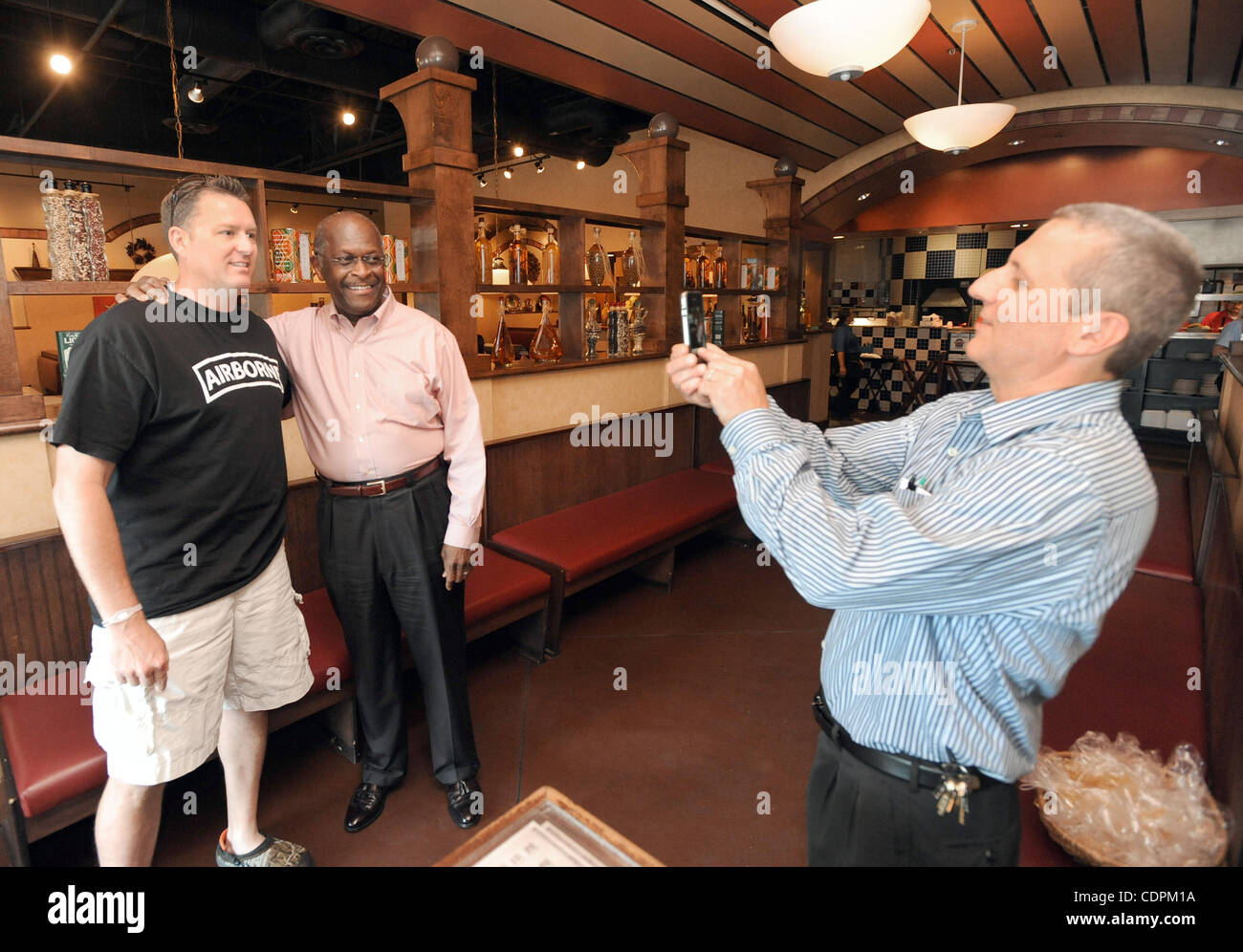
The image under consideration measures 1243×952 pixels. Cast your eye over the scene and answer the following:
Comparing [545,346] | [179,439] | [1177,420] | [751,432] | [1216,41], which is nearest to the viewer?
[751,432]

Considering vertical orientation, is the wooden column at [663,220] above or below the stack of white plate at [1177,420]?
above

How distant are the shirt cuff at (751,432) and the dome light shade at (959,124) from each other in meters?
4.59

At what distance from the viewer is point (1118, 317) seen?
96 centimetres

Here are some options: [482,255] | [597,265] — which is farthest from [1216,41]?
[482,255]

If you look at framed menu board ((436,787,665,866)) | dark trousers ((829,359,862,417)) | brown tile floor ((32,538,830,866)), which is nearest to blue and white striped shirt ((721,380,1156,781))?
framed menu board ((436,787,665,866))

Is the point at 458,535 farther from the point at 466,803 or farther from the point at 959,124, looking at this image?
the point at 959,124

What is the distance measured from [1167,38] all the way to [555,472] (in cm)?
521

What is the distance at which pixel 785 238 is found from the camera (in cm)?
585

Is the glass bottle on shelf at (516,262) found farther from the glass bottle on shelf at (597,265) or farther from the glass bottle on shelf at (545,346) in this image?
the glass bottle on shelf at (597,265)

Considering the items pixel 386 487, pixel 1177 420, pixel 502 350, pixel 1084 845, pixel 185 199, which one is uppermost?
pixel 185 199

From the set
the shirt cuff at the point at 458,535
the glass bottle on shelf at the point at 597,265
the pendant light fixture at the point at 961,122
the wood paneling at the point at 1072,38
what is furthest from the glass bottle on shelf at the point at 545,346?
the wood paneling at the point at 1072,38
